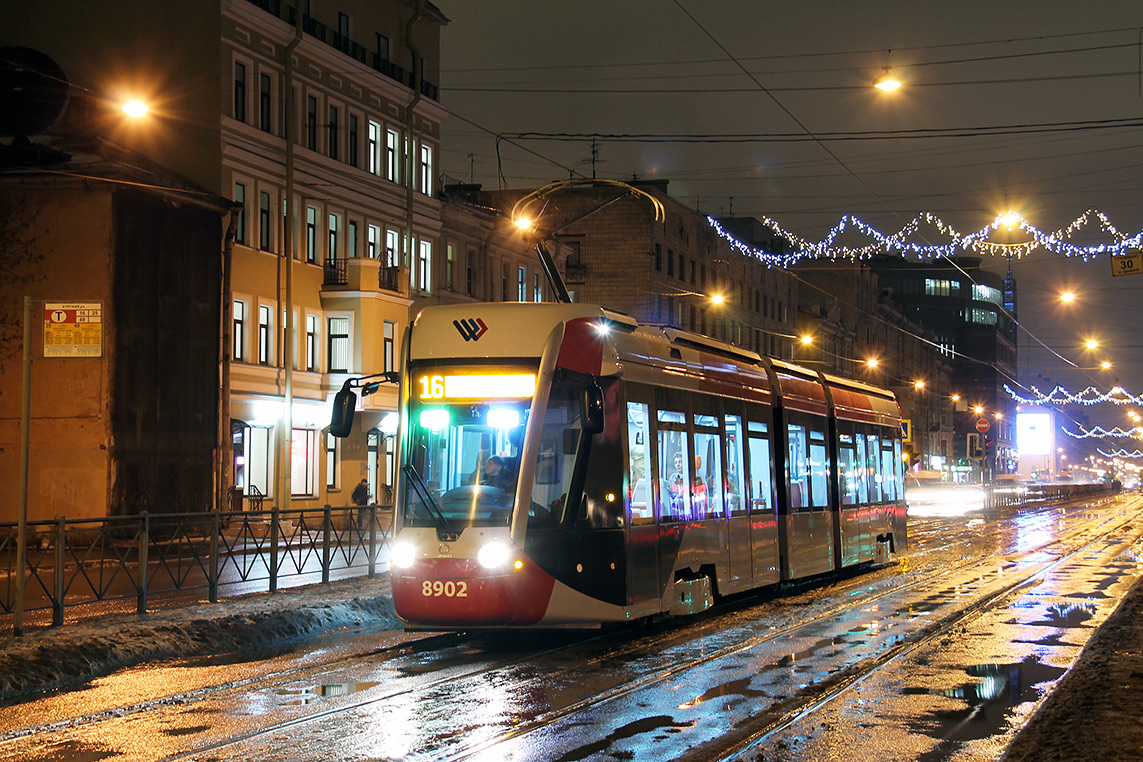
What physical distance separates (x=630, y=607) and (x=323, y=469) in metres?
28.5

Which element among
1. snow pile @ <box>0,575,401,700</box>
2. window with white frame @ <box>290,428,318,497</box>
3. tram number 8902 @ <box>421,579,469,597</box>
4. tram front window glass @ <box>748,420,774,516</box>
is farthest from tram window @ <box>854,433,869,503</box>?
window with white frame @ <box>290,428,318,497</box>

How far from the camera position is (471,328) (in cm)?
1314

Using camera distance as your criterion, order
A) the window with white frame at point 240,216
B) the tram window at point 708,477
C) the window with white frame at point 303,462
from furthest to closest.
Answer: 1. the window with white frame at point 303,462
2. the window with white frame at point 240,216
3. the tram window at point 708,477

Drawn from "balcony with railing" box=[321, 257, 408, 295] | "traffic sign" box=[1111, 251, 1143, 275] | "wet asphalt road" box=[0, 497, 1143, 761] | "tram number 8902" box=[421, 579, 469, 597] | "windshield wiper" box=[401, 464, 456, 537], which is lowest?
"wet asphalt road" box=[0, 497, 1143, 761]

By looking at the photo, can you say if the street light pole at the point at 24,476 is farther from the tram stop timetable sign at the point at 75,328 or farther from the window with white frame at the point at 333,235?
the window with white frame at the point at 333,235

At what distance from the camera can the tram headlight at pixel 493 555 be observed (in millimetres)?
12141

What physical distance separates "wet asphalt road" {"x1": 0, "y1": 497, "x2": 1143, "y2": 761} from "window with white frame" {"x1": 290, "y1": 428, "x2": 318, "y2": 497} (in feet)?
80.4

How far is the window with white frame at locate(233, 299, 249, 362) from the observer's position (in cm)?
3681

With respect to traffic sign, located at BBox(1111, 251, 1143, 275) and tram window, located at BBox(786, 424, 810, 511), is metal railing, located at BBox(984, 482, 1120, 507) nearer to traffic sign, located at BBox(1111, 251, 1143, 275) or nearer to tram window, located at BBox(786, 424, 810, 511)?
traffic sign, located at BBox(1111, 251, 1143, 275)

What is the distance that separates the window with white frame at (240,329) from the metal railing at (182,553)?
16607 mm

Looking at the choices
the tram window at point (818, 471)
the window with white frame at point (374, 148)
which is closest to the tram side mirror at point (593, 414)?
the tram window at point (818, 471)

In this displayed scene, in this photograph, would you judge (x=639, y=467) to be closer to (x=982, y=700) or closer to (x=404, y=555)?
(x=404, y=555)

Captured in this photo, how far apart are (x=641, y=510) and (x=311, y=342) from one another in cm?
2825

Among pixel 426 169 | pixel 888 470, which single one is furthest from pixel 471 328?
pixel 426 169
